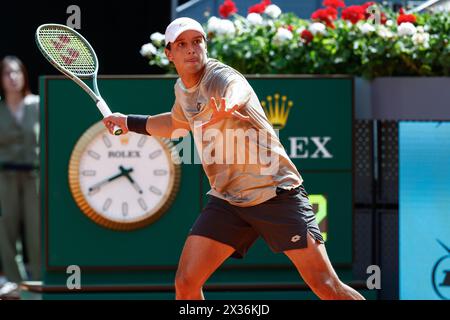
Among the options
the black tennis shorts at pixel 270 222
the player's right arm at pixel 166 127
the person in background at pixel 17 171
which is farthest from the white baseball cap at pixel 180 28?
the person in background at pixel 17 171

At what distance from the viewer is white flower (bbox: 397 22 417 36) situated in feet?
27.3

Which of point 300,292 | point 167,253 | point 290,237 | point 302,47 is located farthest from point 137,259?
point 290,237

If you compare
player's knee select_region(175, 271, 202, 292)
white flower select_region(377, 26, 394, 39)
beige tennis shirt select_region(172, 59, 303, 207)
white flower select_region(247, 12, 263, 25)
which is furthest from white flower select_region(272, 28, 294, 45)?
player's knee select_region(175, 271, 202, 292)

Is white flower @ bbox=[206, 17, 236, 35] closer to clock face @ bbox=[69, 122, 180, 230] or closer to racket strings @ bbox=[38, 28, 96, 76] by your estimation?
clock face @ bbox=[69, 122, 180, 230]

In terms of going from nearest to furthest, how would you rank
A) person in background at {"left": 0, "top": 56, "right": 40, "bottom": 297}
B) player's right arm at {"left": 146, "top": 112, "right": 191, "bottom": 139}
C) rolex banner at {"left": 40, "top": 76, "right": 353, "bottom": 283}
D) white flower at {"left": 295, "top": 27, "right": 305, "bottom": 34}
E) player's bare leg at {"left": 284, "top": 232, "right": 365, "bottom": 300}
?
player's bare leg at {"left": 284, "top": 232, "right": 365, "bottom": 300}
player's right arm at {"left": 146, "top": 112, "right": 191, "bottom": 139}
rolex banner at {"left": 40, "top": 76, "right": 353, "bottom": 283}
white flower at {"left": 295, "top": 27, "right": 305, "bottom": 34}
person in background at {"left": 0, "top": 56, "right": 40, "bottom": 297}

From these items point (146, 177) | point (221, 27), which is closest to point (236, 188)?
point (146, 177)

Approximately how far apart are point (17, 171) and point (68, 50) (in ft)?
8.21

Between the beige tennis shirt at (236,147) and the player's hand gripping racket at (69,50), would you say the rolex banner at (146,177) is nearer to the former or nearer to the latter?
the player's hand gripping racket at (69,50)

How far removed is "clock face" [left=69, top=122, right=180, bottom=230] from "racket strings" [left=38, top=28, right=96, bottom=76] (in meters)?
1.43

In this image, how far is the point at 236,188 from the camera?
6.09 m

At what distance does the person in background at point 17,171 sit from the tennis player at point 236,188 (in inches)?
129

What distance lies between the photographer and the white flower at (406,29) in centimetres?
833

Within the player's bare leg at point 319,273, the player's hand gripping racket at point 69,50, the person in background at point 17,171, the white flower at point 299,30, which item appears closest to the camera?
the player's bare leg at point 319,273

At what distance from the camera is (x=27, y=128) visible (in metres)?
9.17
